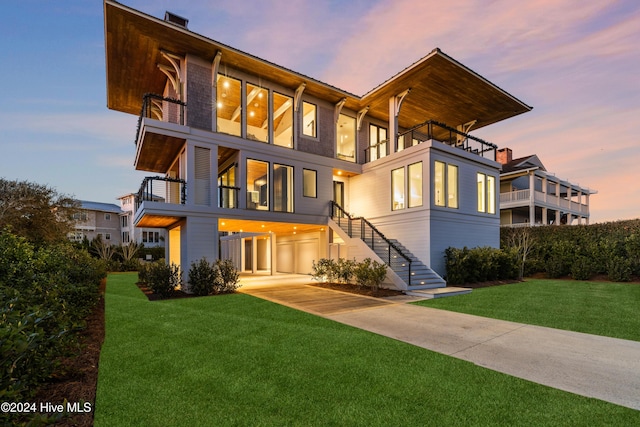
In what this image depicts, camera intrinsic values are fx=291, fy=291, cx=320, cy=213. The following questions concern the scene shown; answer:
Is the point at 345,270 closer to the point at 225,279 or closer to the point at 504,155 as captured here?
the point at 225,279

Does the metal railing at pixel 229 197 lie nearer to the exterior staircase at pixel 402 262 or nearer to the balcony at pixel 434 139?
the exterior staircase at pixel 402 262

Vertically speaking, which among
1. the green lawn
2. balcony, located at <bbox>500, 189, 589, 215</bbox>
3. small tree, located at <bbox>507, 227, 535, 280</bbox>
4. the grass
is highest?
balcony, located at <bbox>500, 189, 589, 215</bbox>

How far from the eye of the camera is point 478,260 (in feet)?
42.1

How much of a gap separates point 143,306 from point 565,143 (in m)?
31.8

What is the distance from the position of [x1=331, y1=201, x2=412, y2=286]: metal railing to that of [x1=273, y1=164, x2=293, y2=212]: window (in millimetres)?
2559

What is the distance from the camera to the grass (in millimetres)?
2771

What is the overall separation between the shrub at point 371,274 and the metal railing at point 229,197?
605 cm

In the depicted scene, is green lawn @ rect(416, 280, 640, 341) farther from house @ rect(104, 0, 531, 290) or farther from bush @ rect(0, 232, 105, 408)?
bush @ rect(0, 232, 105, 408)

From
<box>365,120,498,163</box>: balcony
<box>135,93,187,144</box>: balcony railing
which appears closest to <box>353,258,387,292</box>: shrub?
<box>365,120,498,163</box>: balcony

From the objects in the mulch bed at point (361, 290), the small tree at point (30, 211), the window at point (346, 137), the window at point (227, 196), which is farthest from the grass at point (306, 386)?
the window at point (346, 137)

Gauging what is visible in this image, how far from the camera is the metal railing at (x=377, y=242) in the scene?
11.7 metres

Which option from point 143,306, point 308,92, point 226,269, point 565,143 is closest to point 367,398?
point 143,306

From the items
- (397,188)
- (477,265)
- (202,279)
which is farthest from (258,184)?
(477,265)

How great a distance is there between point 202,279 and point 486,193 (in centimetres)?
1476
